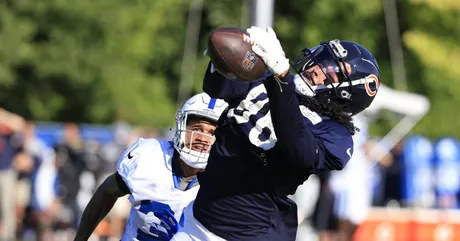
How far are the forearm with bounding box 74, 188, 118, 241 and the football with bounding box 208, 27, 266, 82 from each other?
1381 millimetres

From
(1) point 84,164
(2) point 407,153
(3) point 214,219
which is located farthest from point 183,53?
(3) point 214,219

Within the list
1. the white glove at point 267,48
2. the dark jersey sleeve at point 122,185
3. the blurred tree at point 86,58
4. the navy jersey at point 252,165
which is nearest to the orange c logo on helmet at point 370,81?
the navy jersey at point 252,165

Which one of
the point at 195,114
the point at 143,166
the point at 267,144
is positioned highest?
Result: the point at 267,144

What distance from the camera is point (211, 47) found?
3.41 meters

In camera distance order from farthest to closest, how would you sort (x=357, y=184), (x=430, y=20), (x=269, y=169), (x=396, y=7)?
(x=396, y=7), (x=430, y=20), (x=357, y=184), (x=269, y=169)

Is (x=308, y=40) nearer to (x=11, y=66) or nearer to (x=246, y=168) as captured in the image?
(x=11, y=66)

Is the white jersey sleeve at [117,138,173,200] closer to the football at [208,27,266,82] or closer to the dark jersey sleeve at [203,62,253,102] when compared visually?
the dark jersey sleeve at [203,62,253,102]

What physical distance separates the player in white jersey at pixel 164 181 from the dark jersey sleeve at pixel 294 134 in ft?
3.15

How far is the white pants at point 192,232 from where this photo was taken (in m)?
3.80

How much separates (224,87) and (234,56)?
383 mm

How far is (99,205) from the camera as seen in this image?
4570 mm

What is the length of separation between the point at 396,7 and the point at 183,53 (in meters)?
5.46

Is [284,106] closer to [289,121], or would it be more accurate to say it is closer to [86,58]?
[289,121]

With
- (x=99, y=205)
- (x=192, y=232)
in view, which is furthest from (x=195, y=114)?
(x=192, y=232)
